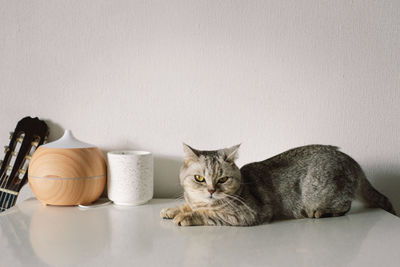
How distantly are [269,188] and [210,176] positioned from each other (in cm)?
24

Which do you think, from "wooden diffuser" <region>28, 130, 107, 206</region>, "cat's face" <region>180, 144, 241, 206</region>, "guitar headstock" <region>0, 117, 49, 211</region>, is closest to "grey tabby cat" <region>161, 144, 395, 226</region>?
"cat's face" <region>180, 144, 241, 206</region>

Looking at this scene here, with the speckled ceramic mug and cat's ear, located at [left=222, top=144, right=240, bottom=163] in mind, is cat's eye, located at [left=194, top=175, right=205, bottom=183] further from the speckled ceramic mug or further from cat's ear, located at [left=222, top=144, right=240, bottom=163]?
the speckled ceramic mug

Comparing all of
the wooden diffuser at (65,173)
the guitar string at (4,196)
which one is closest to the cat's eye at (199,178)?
the wooden diffuser at (65,173)

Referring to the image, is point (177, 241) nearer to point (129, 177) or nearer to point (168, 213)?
point (168, 213)

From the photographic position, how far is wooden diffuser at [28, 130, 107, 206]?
120cm

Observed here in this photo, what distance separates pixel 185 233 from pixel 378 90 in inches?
37.5

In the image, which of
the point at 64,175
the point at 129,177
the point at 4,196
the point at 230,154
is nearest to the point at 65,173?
the point at 64,175

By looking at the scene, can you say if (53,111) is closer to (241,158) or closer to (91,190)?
(91,190)

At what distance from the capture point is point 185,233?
3.25 ft

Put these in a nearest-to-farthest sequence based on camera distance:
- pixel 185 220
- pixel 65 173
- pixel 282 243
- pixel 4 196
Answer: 1. pixel 282 243
2. pixel 185 220
3. pixel 65 173
4. pixel 4 196

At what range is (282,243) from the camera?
912 millimetres

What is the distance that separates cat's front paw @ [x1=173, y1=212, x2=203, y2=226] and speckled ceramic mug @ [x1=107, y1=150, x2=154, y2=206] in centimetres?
25

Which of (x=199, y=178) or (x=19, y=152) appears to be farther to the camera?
(x=19, y=152)

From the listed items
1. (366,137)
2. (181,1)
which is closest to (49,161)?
(181,1)
